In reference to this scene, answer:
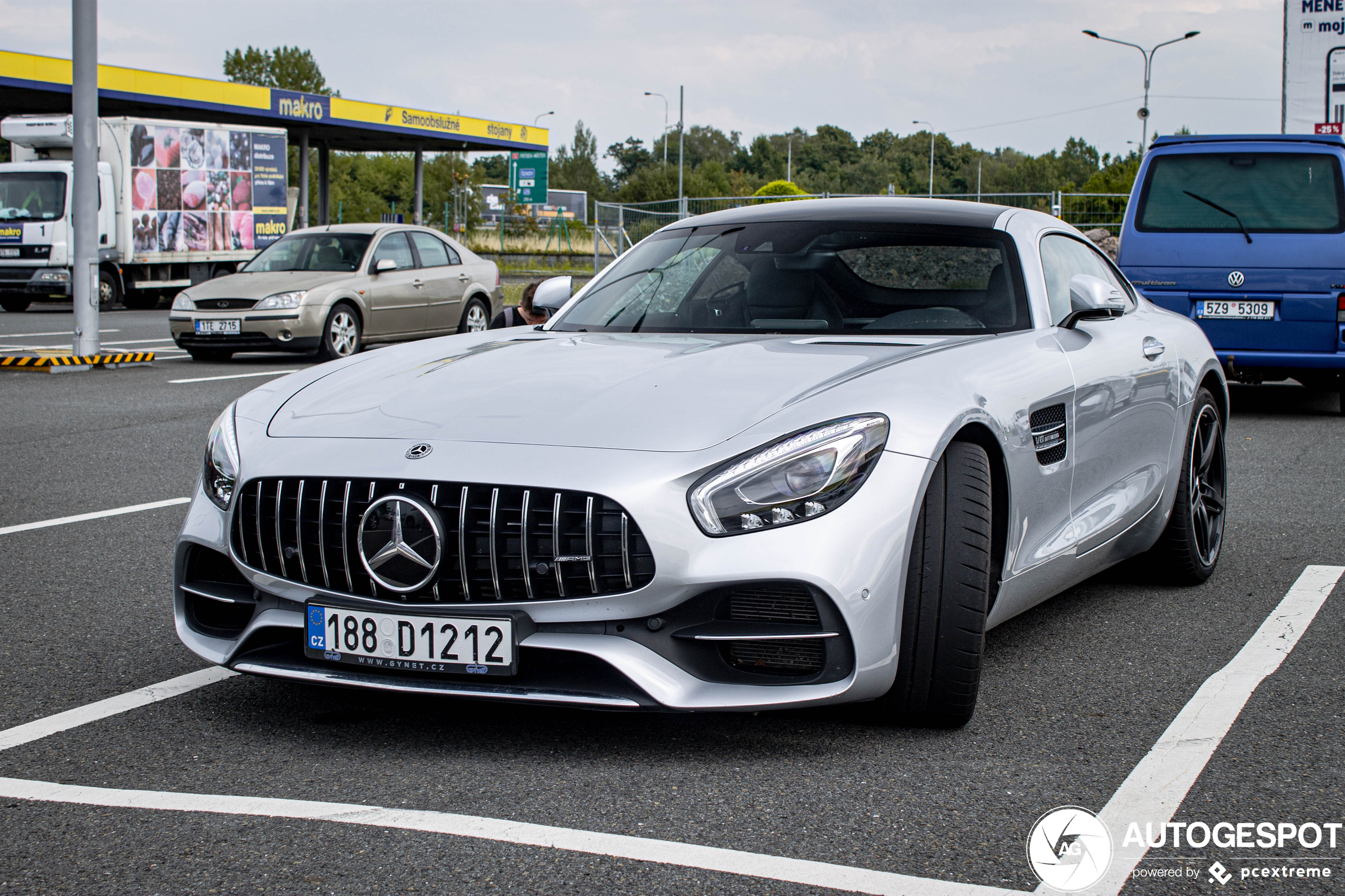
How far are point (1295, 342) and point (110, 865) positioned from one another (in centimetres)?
928

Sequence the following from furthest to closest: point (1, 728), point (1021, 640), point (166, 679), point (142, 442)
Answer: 1. point (142, 442)
2. point (1021, 640)
3. point (166, 679)
4. point (1, 728)

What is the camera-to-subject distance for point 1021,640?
4.20 meters

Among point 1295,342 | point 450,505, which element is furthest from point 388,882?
point 1295,342

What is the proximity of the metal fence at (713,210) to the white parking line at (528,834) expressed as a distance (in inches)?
717

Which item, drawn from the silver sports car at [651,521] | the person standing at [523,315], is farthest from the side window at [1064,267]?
the person standing at [523,315]

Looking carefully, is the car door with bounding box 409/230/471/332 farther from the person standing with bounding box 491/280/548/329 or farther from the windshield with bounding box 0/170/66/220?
the windshield with bounding box 0/170/66/220

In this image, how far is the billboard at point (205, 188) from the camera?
75.7 ft

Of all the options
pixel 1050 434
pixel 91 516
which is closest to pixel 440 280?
pixel 91 516

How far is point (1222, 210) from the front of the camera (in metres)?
10.1

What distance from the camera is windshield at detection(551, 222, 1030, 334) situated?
166 inches

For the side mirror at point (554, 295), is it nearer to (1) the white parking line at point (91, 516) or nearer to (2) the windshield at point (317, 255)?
(1) the white parking line at point (91, 516)

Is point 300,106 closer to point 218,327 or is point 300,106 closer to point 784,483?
point 218,327

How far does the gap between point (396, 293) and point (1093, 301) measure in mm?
11819

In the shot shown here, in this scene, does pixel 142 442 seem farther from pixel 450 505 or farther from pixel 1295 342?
pixel 1295 342
